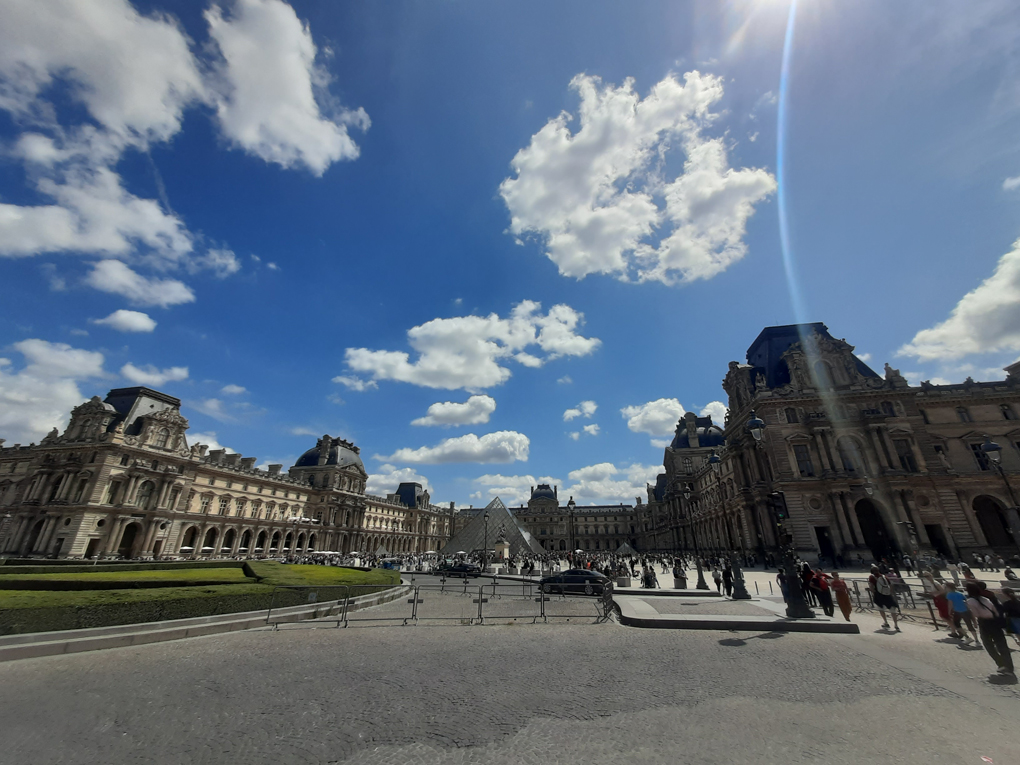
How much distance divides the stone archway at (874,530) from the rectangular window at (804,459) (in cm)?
493

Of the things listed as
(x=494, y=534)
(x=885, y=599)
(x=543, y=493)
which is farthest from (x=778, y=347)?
(x=543, y=493)

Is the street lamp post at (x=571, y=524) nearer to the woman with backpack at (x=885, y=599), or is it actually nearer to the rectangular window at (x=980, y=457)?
the woman with backpack at (x=885, y=599)

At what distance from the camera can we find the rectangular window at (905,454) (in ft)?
127

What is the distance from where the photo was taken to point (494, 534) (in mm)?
48625

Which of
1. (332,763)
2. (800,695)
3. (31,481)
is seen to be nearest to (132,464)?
(31,481)

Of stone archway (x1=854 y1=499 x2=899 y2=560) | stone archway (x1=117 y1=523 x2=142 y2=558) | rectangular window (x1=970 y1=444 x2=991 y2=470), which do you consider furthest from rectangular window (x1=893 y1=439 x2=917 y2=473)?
stone archway (x1=117 y1=523 x2=142 y2=558)

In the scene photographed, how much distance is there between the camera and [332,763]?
509 cm

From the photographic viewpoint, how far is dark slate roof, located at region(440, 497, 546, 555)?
46.0 m

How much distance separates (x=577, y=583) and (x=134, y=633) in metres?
17.7

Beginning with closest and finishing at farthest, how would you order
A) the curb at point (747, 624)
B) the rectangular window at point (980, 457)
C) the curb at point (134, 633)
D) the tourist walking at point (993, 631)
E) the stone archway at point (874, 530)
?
the tourist walking at point (993, 631)
the curb at point (134, 633)
the curb at point (747, 624)
the stone archway at point (874, 530)
the rectangular window at point (980, 457)

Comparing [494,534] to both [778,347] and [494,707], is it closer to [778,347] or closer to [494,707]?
[778,347]

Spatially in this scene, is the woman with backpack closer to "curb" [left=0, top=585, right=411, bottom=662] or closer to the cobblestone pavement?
the cobblestone pavement

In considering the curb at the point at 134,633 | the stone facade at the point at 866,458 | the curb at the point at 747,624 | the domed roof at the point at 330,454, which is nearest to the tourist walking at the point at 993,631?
the curb at the point at 747,624

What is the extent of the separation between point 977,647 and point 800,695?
6.85 metres
